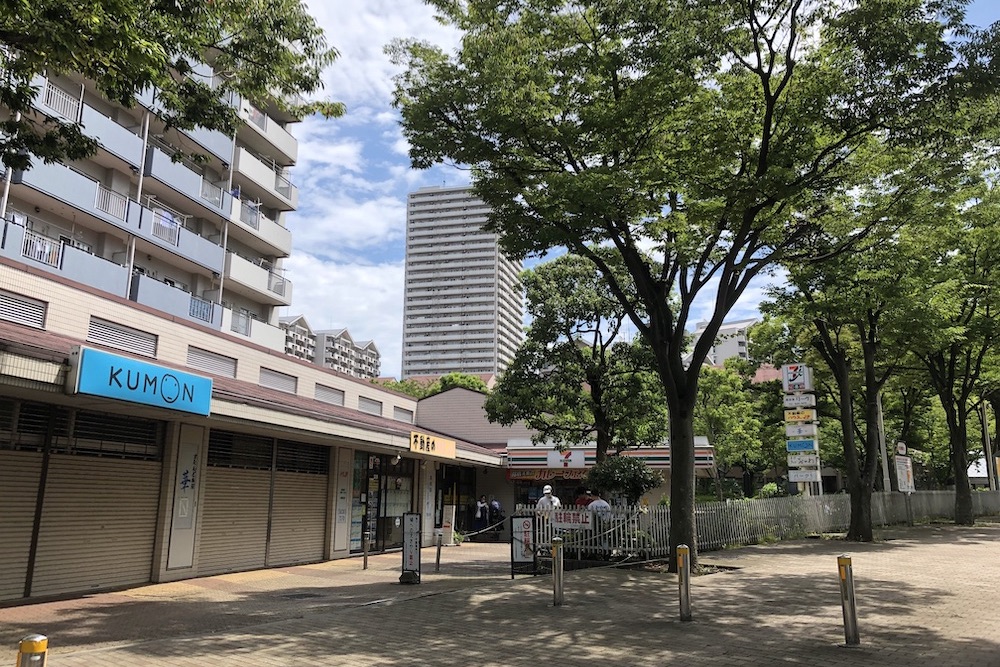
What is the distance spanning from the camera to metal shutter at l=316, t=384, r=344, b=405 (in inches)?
798

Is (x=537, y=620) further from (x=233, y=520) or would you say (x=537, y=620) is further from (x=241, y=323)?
(x=241, y=323)

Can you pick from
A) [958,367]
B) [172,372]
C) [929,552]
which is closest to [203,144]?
[172,372]

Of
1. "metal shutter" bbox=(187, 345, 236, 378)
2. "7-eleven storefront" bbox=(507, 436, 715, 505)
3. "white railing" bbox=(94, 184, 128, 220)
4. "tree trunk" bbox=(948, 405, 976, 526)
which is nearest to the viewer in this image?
"metal shutter" bbox=(187, 345, 236, 378)

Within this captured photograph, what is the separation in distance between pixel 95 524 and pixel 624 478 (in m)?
10.1

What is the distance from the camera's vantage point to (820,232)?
15.9m

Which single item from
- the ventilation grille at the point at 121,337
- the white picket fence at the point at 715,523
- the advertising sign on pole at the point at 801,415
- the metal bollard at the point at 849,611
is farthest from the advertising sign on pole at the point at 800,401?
the ventilation grille at the point at 121,337

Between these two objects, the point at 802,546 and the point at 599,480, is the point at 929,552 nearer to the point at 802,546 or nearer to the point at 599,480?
the point at 802,546

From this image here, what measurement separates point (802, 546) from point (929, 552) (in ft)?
9.29

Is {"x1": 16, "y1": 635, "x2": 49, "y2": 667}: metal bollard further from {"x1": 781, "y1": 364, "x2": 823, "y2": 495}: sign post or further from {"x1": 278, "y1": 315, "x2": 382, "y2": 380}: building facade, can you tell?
{"x1": 278, "y1": 315, "x2": 382, "y2": 380}: building facade

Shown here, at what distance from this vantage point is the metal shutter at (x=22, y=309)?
36.7 feet

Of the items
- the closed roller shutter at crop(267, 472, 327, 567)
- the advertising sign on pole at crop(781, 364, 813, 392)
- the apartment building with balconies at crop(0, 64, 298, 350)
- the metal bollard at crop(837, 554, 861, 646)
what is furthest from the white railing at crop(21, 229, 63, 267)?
the metal bollard at crop(837, 554, 861, 646)

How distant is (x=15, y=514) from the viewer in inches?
425

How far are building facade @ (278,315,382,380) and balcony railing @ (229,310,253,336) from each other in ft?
286

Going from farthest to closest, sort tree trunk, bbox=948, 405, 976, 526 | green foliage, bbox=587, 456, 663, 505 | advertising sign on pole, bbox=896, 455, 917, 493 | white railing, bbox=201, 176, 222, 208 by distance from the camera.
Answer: white railing, bbox=201, 176, 222, 208 < tree trunk, bbox=948, 405, 976, 526 < advertising sign on pole, bbox=896, 455, 917, 493 < green foliage, bbox=587, 456, 663, 505
